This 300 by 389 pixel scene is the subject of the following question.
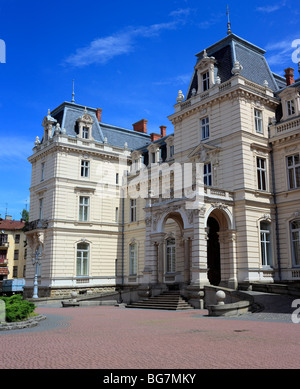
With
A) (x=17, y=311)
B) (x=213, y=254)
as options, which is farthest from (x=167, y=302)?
(x=17, y=311)

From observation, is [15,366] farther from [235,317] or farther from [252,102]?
[252,102]

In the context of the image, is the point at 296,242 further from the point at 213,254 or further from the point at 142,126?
the point at 142,126

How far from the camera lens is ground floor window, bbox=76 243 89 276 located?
39.0 m

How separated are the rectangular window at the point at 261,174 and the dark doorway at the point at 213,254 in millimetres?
4289

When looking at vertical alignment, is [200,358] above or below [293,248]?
below

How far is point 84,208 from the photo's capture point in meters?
40.3

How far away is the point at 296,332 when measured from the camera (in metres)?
13.8

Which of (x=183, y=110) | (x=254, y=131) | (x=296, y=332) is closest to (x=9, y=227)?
(x=183, y=110)

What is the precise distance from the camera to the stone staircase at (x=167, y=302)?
24.5m

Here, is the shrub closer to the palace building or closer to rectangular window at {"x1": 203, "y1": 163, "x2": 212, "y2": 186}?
the palace building

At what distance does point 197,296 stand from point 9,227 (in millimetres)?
58073

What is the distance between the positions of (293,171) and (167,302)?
12332 millimetres
